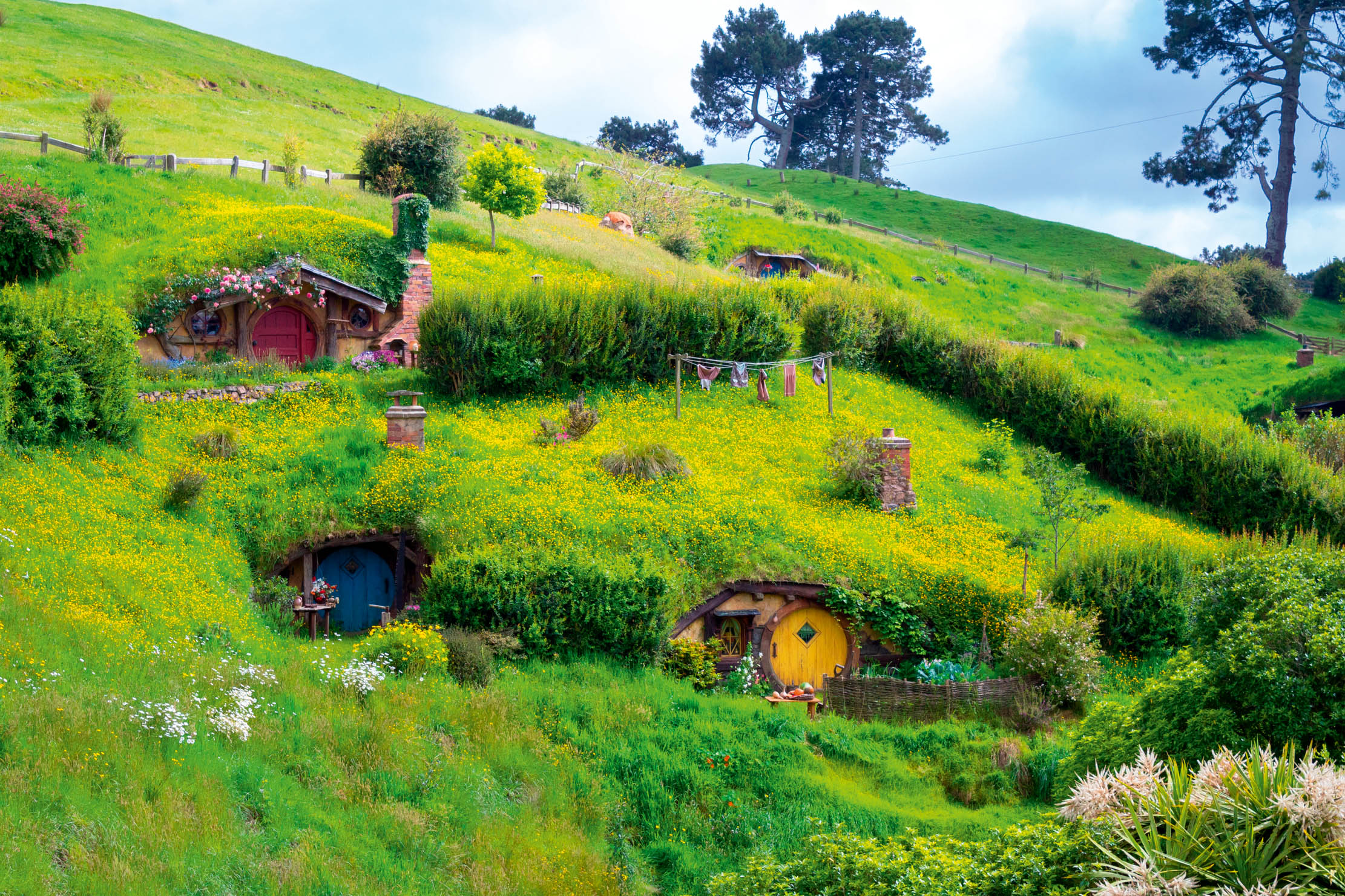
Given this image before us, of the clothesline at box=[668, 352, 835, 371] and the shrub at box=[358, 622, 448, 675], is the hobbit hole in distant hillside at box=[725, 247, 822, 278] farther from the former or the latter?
the shrub at box=[358, 622, 448, 675]

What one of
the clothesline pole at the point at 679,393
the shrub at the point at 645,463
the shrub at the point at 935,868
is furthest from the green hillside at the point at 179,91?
the shrub at the point at 935,868

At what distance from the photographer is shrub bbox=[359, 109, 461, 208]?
43656mm

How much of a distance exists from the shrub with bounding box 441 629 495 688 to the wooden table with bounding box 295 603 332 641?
337 centimetres

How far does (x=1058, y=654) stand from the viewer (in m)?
20.5

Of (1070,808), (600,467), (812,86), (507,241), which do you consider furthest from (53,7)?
(1070,808)

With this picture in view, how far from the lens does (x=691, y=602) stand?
834 inches

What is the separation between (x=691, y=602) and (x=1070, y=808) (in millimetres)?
12464

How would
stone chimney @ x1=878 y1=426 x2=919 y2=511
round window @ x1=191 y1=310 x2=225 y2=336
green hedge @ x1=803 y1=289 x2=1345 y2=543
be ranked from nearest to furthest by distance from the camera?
stone chimney @ x1=878 y1=426 x2=919 y2=511 < green hedge @ x1=803 y1=289 x2=1345 y2=543 < round window @ x1=191 y1=310 x2=225 y2=336

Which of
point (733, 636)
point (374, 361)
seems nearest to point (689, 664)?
point (733, 636)

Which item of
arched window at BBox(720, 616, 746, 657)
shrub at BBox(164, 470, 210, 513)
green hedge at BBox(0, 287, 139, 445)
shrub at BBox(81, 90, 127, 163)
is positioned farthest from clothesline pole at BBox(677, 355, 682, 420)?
shrub at BBox(81, 90, 127, 163)

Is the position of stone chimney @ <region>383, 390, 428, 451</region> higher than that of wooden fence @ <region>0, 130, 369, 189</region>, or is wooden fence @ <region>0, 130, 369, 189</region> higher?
wooden fence @ <region>0, 130, 369, 189</region>

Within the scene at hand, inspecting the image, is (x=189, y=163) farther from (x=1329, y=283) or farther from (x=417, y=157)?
(x=1329, y=283)

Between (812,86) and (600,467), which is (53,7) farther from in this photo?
(600,467)

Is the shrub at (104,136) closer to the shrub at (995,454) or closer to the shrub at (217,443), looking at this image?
the shrub at (217,443)
